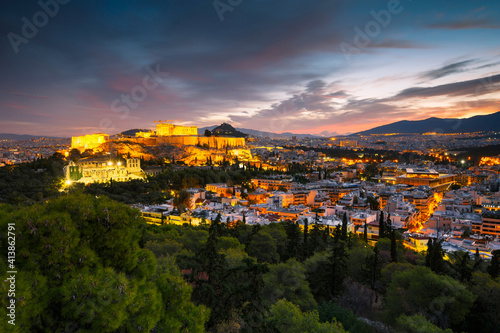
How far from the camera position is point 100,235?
11.9 feet

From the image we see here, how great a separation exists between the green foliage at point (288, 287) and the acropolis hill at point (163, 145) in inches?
2008

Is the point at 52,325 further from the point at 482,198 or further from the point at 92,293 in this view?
the point at 482,198

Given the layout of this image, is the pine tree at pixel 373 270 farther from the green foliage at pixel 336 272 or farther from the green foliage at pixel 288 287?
the green foliage at pixel 288 287

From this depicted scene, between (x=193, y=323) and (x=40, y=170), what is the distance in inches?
1428

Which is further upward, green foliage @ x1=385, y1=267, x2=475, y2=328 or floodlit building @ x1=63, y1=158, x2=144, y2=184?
floodlit building @ x1=63, y1=158, x2=144, y2=184

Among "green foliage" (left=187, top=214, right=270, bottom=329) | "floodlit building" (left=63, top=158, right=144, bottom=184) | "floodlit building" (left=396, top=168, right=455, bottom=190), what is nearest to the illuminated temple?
"floodlit building" (left=63, top=158, right=144, bottom=184)

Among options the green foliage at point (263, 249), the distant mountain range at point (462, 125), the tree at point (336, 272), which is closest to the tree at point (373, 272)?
the tree at point (336, 272)

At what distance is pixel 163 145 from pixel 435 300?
6220cm

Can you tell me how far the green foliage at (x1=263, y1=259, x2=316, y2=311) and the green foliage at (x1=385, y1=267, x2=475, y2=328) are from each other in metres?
2.43

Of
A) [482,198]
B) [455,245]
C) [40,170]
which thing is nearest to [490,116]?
[482,198]

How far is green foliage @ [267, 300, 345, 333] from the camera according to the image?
Answer: 5.50m

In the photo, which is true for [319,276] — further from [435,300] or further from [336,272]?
[435,300]

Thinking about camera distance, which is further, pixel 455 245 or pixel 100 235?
pixel 455 245

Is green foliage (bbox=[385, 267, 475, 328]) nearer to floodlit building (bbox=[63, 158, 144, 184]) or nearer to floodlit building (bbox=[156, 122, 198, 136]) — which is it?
floodlit building (bbox=[63, 158, 144, 184])
